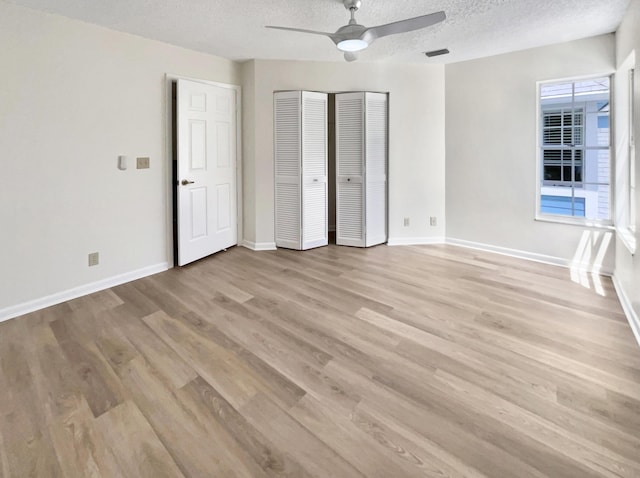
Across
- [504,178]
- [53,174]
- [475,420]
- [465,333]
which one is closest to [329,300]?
[465,333]

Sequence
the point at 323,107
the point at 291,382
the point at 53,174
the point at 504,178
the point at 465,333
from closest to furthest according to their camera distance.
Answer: the point at 291,382 < the point at 465,333 < the point at 53,174 < the point at 504,178 < the point at 323,107

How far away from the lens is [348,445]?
60.7 inches

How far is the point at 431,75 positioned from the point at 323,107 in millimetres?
1522

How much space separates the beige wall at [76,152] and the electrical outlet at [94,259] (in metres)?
0.04

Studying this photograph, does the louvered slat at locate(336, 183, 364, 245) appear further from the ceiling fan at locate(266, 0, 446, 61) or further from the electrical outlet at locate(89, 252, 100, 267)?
the electrical outlet at locate(89, 252, 100, 267)

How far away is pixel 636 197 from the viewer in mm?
2705

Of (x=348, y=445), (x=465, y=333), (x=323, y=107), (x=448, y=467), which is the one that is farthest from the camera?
(x=323, y=107)

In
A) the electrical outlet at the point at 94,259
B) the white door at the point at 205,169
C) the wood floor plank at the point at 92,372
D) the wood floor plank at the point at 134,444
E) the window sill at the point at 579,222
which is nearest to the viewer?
the wood floor plank at the point at 134,444

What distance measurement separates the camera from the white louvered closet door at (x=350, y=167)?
15.9ft

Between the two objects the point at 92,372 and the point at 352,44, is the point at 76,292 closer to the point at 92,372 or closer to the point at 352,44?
the point at 92,372

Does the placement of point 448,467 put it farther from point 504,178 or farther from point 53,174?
point 504,178

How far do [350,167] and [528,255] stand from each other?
98.1 inches

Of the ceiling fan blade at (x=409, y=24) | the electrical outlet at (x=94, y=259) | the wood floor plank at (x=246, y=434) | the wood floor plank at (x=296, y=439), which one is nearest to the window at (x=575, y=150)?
the ceiling fan blade at (x=409, y=24)

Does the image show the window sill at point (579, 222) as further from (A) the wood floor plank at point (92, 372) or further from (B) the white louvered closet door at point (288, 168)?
(A) the wood floor plank at point (92, 372)
